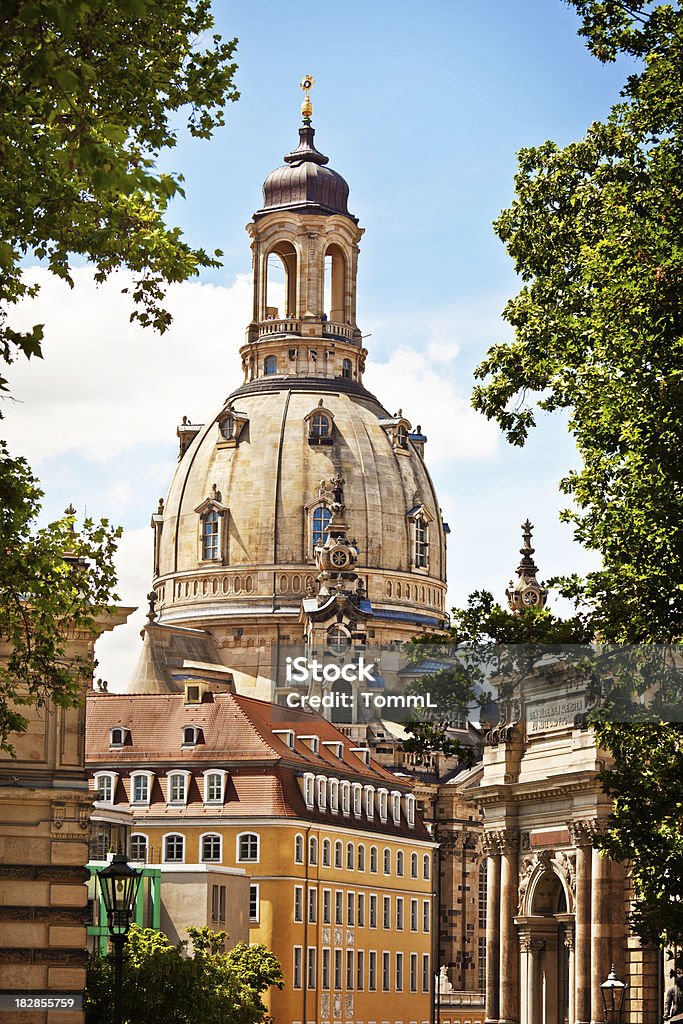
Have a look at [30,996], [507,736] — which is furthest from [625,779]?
[507,736]

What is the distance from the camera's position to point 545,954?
55.1 metres

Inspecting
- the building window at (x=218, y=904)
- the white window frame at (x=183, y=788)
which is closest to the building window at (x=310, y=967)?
the white window frame at (x=183, y=788)

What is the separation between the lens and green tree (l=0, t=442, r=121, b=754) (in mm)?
24558

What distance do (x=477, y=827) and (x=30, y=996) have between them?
97.6 m

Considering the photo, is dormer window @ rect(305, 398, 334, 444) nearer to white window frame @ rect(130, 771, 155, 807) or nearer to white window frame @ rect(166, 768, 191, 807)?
white window frame @ rect(130, 771, 155, 807)

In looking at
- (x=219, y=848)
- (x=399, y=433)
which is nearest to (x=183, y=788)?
(x=219, y=848)

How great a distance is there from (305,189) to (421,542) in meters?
29.1

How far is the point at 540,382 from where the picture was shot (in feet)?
99.9

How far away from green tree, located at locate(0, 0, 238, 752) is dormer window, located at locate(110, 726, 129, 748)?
66154 mm

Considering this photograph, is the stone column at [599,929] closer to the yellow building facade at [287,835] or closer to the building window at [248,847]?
the yellow building facade at [287,835]

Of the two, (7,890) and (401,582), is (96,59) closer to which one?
(7,890)

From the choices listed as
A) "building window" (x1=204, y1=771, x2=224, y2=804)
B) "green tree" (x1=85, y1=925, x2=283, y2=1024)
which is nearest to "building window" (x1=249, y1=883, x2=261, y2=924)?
"building window" (x1=204, y1=771, x2=224, y2=804)

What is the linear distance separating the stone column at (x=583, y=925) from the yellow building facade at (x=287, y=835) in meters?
31.7

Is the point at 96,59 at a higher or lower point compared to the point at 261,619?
lower
